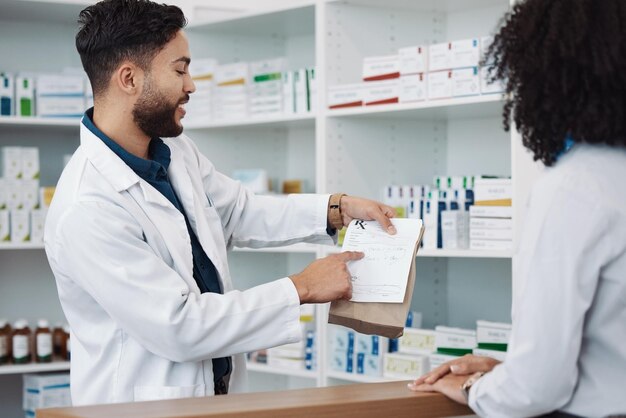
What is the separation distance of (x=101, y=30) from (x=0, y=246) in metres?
1.69

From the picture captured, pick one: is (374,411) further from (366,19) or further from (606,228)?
(366,19)

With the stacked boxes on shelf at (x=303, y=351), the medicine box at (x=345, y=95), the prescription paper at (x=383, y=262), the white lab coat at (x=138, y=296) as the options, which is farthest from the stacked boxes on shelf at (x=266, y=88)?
the prescription paper at (x=383, y=262)

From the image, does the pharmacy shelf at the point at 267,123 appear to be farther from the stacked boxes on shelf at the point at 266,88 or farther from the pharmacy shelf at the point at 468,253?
the pharmacy shelf at the point at 468,253

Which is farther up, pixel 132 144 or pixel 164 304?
pixel 132 144

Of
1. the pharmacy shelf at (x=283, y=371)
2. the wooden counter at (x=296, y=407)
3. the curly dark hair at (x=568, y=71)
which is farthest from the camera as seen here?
the pharmacy shelf at (x=283, y=371)

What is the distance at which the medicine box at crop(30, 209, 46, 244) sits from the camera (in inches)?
141

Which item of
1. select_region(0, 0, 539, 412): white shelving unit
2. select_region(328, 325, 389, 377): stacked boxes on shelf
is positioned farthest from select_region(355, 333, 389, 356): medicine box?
select_region(0, 0, 539, 412): white shelving unit

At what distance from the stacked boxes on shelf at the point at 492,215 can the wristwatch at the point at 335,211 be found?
812 millimetres

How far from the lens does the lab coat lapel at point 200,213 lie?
2102 millimetres

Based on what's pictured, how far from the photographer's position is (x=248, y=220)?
243 cm

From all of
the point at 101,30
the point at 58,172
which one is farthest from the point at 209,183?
the point at 58,172

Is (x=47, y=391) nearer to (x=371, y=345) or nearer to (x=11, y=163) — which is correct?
(x=11, y=163)

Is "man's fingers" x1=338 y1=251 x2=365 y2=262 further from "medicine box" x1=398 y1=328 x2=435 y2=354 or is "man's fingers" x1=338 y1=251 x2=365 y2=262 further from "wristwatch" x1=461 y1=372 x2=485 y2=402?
"medicine box" x1=398 y1=328 x2=435 y2=354

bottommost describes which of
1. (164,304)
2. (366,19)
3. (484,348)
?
(484,348)
